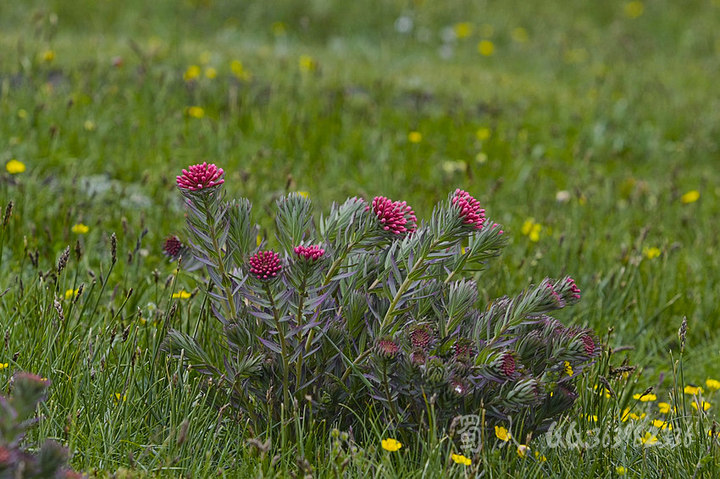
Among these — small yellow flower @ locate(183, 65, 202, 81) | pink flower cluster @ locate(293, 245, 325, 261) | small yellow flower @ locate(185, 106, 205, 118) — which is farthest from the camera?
small yellow flower @ locate(183, 65, 202, 81)

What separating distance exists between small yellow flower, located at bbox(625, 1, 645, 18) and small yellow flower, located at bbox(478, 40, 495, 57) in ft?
9.53

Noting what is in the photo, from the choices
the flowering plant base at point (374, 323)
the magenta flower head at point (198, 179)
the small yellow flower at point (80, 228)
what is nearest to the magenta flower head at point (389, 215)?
the flowering plant base at point (374, 323)

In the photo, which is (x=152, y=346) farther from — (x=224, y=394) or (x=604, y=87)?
(x=604, y=87)

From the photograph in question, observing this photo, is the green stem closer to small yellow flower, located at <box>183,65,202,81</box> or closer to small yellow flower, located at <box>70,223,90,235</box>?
small yellow flower, located at <box>70,223,90,235</box>

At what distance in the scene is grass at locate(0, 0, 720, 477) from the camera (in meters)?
2.16

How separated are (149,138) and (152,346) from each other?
2.89 meters

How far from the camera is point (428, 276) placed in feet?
6.79

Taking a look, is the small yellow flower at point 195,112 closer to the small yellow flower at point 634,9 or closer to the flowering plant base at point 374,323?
the flowering plant base at point 374,323

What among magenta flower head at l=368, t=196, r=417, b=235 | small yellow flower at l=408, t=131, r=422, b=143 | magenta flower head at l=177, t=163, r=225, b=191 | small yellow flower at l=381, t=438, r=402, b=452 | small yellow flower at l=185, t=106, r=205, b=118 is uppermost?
magenta flower head at l=177, t=163, r=225, b=191

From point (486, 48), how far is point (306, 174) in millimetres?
5791

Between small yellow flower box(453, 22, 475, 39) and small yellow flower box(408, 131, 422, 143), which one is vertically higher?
small yellow flower box(453, 22, 475, 39)

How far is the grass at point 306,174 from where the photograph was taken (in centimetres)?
216

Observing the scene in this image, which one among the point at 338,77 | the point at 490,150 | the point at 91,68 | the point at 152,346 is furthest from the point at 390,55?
the point at 152,346

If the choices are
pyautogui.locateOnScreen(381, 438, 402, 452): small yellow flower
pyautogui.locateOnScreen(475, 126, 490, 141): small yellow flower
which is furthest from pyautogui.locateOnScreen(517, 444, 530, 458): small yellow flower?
pyautogui.locateOnScreen(475, 126, 490, 141): small yellow flower
